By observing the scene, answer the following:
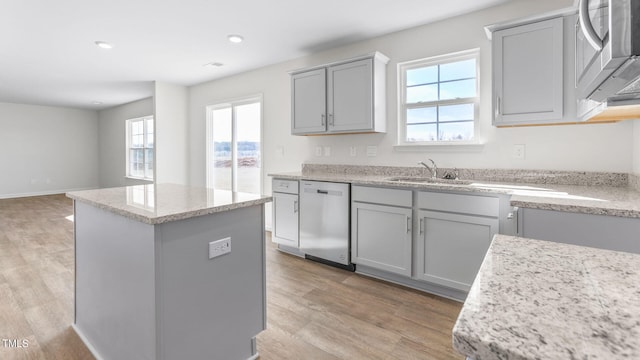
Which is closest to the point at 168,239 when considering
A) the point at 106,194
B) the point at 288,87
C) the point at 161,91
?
the point at 106,194

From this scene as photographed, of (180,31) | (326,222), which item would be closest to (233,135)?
(180,31)

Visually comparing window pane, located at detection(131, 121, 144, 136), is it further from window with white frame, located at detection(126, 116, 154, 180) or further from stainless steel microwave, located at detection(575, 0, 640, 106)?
stainless steel microwave, located at detection(575, 0, 640, 106)

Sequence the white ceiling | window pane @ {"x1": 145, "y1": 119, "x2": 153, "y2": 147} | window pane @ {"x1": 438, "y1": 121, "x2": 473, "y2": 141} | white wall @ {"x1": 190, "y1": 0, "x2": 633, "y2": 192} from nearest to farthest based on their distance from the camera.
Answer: white wall @ {"x1": 190, "y1": 0, "x2": 633, "y2": 192} < the white ceiling < window pane @ {"x1": 438, "y1": 121, "x2": 473, "y2": 141} < window pane @ {"x1": 145, "y1": 119, "x2": 153, "y2": 147}

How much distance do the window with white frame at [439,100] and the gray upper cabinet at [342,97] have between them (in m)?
0.23

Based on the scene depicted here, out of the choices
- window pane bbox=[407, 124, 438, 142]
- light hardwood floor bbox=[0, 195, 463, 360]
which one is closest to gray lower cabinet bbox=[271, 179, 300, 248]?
light hardwood floor bbox=[0, 195, 463, 360]

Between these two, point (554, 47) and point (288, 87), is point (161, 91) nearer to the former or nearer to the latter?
point (288, 87)

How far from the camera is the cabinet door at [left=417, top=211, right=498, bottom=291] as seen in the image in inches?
91.7

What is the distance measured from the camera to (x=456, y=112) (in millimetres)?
3074

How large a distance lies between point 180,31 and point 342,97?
1.80 meters

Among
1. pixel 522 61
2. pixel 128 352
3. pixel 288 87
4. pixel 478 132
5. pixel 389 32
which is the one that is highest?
pixel 389 32

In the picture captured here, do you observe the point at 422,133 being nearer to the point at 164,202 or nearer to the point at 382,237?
the point at 382,237

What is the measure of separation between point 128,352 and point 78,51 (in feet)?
12.7

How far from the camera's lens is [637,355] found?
421mm

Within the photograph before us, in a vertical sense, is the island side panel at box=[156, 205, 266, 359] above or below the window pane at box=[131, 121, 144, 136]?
below
